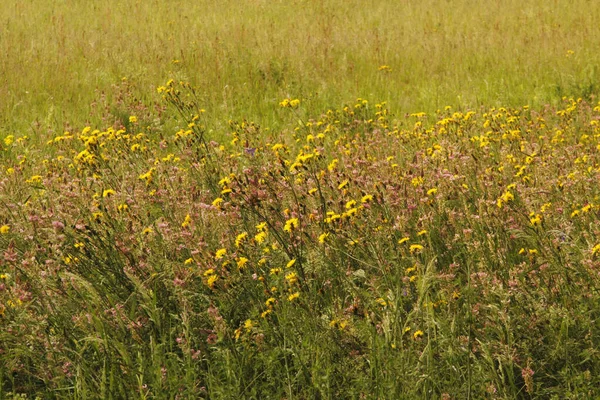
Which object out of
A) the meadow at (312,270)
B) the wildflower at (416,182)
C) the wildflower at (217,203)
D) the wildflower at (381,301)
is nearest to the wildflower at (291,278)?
the meadow at (312,270)

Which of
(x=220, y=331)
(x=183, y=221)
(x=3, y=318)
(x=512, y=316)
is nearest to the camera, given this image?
(x=220, y=331)

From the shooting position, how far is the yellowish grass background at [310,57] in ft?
24.5

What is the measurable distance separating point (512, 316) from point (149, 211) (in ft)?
6.24

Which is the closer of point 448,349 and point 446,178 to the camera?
point 448,349

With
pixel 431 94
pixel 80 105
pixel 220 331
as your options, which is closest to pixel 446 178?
pixel 220 331

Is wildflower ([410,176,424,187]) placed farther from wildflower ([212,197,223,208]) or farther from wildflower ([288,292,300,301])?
wildflower ([288,292,300,301])

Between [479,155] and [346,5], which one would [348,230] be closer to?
[479,155]

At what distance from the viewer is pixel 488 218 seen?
3.23m

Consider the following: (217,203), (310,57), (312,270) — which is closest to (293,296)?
(312,270)

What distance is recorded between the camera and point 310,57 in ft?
28.7

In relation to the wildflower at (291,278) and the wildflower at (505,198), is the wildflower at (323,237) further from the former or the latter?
the wildflower at (505,198)

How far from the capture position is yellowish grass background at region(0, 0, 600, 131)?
7453 mm

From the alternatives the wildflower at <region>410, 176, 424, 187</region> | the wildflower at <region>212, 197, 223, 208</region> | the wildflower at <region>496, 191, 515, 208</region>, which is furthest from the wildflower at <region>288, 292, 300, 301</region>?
the wildflower at <region>410, 176, 424, 187</region>

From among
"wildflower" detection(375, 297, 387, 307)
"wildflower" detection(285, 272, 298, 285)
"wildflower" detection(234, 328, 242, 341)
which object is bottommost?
"wildflower" detection(234, 328, 242, 341)
